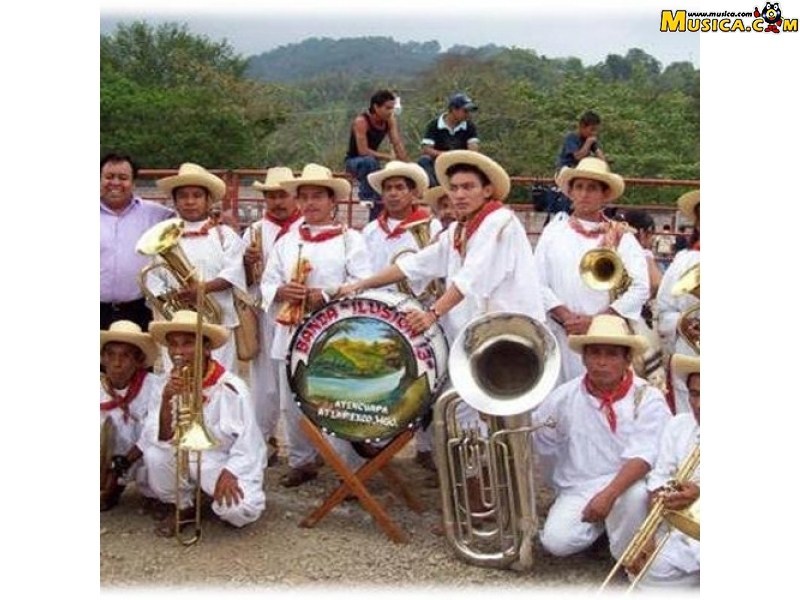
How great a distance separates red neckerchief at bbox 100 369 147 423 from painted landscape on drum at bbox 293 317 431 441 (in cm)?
96

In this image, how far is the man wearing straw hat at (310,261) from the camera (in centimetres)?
573

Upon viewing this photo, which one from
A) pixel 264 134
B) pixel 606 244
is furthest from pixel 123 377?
pixel 264 134

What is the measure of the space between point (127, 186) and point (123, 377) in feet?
3.81

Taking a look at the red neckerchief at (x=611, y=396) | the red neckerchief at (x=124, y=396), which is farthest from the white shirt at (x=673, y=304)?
the red neckerchief at (x=124, y=396)

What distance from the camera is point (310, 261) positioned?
228 inches

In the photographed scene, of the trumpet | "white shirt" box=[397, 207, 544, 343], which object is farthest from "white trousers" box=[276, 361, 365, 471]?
"white shirt" box=[397, 207, 544, 343]

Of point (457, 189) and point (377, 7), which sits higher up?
point (377, 7)

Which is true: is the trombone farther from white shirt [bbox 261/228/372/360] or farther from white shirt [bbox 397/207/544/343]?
white shirt [bbox 397/207/544/343]

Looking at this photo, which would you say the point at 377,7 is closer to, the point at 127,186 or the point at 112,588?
the point at 127,186

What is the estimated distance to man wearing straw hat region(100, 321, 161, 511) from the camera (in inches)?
217

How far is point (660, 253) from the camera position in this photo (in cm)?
1057

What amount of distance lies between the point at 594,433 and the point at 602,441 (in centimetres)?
5

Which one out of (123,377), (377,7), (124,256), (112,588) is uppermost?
(377,7)

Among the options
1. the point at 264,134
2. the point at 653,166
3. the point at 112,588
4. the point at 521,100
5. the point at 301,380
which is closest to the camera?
the point at 112,588
